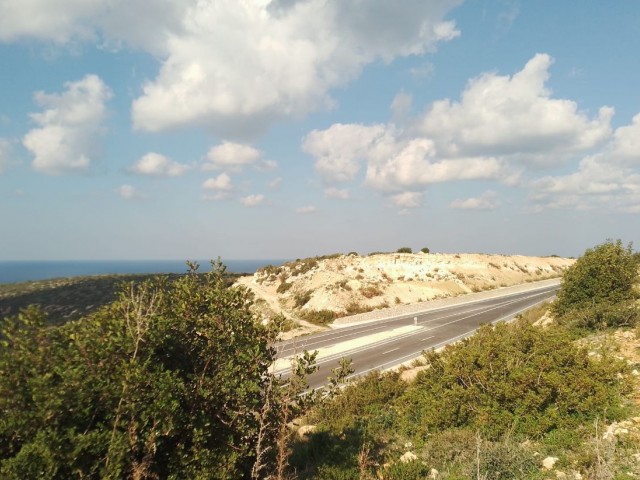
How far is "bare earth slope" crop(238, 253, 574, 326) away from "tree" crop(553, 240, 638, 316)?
1183 inches

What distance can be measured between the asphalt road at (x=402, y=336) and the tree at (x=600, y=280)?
11.5 meters

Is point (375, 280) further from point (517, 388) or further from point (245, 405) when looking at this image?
point (245, 405)

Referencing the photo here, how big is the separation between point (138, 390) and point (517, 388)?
11302mm

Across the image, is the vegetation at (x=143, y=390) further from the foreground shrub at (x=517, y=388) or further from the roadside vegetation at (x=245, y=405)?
the foreground shrub at (x=517, y=388)

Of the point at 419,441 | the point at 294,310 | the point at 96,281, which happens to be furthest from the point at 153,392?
the point at 96,281

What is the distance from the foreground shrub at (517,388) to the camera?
449 inches

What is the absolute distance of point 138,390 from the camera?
586 cm

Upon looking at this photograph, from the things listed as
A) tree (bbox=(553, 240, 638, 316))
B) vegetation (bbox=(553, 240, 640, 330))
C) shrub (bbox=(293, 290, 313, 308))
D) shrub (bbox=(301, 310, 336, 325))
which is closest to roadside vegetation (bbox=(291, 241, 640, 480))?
vegetation (bbox=(553, 240, 640, 330))

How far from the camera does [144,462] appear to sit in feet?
19.1

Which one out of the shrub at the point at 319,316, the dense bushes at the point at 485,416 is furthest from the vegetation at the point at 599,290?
the shrub at the point at 319,316

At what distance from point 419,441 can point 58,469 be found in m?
10.8

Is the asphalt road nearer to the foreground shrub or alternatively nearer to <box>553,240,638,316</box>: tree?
the foreground shrub

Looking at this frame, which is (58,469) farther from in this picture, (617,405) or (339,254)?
(339,254)

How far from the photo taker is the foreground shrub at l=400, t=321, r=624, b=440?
37.4ft
